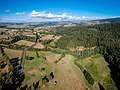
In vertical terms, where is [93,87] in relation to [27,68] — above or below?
below

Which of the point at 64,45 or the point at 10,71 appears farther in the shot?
the point at 64,45

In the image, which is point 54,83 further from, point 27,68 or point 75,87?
point 27,68

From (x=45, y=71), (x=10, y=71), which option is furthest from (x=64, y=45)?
(x=10, y=71)

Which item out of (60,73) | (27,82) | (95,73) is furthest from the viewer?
(95,73)

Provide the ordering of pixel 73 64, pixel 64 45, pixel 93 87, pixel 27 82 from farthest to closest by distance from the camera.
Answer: pixel 64 45, pixel 73 64, pixel 93 87, pixel 27 82

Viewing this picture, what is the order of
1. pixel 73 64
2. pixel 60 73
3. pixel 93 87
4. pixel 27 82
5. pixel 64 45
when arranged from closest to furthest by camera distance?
pixel 27 82, pixel 93 87, pixel 60 73, pixel 73 64, pixel 64 45

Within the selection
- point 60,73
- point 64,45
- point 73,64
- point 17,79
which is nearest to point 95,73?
point 73,64

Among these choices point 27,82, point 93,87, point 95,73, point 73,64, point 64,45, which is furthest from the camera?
point 64,45

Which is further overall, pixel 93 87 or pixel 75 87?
pixel 93 87

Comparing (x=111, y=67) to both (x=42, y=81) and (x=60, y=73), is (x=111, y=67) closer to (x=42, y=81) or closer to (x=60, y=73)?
(x=60, y=73)
